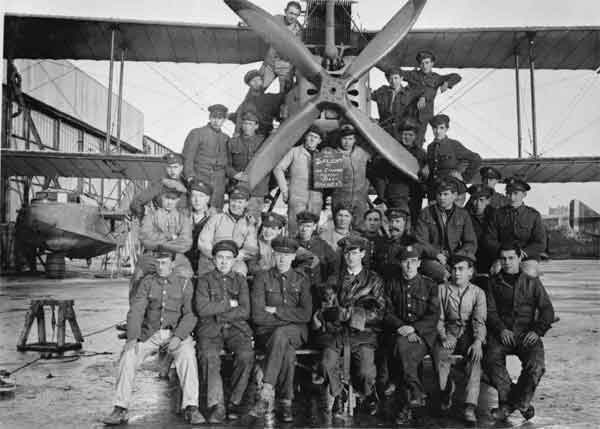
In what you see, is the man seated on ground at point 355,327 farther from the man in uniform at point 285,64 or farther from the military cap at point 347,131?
the man in uniform at point 285,64

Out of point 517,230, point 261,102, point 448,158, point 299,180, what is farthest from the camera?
point 261,102

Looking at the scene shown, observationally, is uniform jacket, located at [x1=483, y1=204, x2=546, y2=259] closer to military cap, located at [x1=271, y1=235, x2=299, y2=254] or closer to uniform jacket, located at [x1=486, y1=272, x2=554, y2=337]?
uniform jacket, located at [x1=486, y1=272, x2=554, y2=337]

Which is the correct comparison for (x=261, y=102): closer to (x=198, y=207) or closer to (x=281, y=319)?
(x=198, y=207)

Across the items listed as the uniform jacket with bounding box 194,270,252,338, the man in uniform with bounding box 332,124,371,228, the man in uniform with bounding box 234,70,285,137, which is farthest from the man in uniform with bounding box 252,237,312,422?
the man in uniform with bounding box 234,70,285,137

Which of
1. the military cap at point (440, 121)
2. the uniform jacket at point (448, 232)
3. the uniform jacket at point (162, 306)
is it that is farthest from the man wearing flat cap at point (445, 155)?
the uniform jacket at point (162, 306)

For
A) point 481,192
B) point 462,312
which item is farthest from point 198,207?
point 481,192

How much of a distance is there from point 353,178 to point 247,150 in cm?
146

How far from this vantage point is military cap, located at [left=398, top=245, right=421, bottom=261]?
4961 mm

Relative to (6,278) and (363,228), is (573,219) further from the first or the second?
(363,228)

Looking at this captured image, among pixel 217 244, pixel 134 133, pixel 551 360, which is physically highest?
pixel 134 133

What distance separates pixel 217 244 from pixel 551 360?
16.1 ft

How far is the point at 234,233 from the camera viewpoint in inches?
216

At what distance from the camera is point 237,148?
7277 millimetres

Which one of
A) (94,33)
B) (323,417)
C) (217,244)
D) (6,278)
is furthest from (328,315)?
(6,278)
